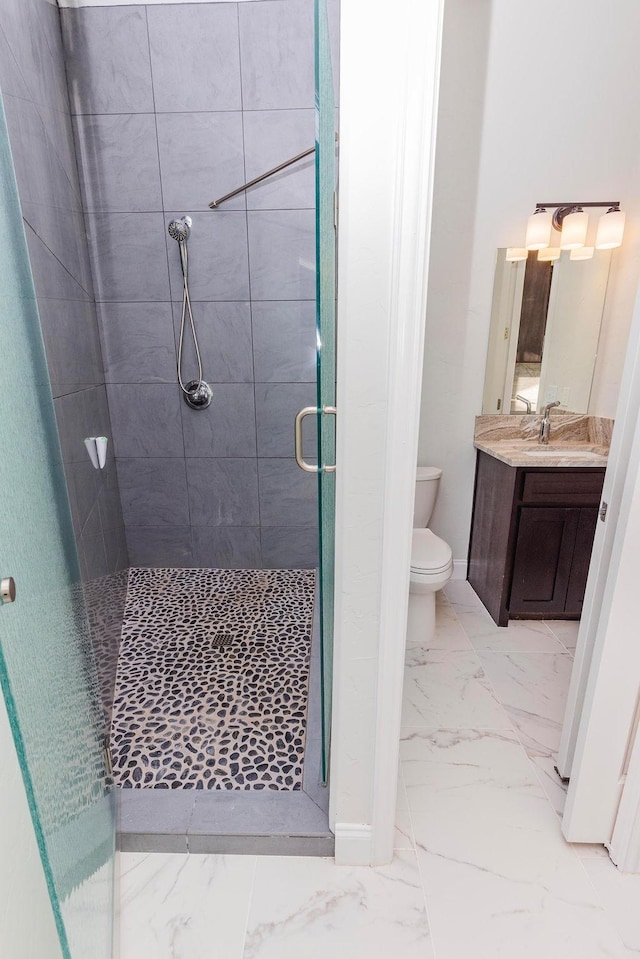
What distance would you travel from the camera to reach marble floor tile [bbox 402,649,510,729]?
174 cm

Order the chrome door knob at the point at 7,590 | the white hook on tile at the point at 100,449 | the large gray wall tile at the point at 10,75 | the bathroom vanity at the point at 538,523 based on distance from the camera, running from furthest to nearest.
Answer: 1. the bathroom vanity at the point at 538,523
2. the white hook on tile at the point at 100,449
3. the large gray wall tile at the point at 10,75
4. the chrome door knob at the point at 7,590

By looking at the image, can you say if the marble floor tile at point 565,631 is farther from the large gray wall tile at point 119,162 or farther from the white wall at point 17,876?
the large gray wall tile at point 119,162

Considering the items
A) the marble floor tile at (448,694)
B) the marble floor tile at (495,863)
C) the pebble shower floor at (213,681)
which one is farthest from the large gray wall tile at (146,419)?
the marble floor tile at (495,863)

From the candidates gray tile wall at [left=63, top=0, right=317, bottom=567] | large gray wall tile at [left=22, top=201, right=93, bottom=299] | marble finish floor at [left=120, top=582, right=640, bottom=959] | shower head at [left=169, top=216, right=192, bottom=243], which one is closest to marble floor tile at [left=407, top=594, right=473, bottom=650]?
marble finish floor at [left=120, top=582, right=640, bottom=959]

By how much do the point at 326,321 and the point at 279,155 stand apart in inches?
70.4

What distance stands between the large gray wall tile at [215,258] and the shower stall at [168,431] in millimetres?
11

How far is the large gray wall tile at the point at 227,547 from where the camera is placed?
279cm

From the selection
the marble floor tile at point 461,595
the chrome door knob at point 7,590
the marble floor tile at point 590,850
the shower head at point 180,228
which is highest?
the shower head at point 180,228

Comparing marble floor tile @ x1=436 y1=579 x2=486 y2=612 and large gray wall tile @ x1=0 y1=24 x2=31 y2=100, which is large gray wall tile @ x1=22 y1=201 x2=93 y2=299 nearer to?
large gray wall tile @ x1=0 y1=24 x2=31 y2=100

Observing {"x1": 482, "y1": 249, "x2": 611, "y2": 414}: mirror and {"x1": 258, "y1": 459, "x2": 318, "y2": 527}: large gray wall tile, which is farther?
{"x1": 258, "y1": 459, "x2": 318, "y2": 527}: large gray wall tile

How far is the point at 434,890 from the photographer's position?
3.90 ft

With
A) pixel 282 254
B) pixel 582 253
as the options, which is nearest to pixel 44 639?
pixel 282 254

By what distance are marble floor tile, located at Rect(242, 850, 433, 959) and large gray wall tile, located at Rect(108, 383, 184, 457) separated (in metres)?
1.99

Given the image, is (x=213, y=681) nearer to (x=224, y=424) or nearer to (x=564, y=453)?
(x=224, y=424)
